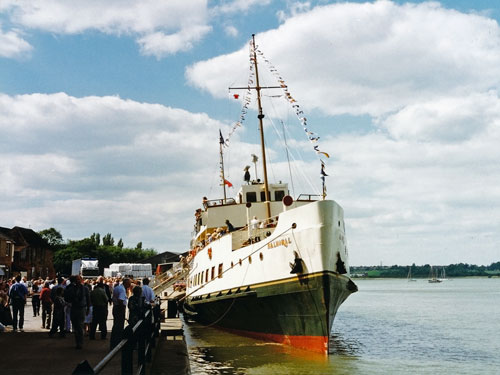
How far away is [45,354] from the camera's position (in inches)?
422

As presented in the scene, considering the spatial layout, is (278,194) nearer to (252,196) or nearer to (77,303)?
(252,196)

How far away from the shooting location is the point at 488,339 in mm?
29531

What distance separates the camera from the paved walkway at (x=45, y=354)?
9016mm

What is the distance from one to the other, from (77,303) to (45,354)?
1502 mm

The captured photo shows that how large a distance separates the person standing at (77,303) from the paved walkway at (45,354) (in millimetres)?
368

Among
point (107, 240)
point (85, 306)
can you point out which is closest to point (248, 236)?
point (85, 306)

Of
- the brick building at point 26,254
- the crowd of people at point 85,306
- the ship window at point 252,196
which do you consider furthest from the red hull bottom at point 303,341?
the brick building at point 26,254

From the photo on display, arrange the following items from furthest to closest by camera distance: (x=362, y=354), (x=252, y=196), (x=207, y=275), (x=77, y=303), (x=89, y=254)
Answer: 1. (x=89, y=254)
2. (x=252, y=196)
3. (x=207, y=275)
4. (x=362, y=354)
5. (x=77, y=303)

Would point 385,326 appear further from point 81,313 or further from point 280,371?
point 81,313

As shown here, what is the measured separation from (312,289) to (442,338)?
54.7 feet

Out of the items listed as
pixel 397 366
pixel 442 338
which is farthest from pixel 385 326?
pixel 397 366

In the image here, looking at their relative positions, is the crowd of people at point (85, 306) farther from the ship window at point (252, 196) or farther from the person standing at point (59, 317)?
the ship window at point (252, 196)

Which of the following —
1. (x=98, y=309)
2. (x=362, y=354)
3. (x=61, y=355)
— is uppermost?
(x=98, y=309)

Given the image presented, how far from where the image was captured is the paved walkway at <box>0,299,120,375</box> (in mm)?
9016
